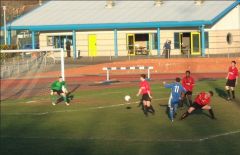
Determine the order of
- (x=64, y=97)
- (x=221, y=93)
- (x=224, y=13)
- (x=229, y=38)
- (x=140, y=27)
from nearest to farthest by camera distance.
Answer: (x=64, y=97) → (x=221, y=93) → (x=229, y=38) → (x=224, y=13) → (x=140, y=27)

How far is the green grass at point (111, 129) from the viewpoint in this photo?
18.7 m

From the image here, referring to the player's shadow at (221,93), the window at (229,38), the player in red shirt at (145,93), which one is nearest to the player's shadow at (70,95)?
the player in red shirt at (145,93)

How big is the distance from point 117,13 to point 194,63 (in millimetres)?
15416

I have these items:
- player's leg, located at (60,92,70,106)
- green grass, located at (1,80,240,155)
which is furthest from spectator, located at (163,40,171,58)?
player's leg, located at (60,92,70,106)

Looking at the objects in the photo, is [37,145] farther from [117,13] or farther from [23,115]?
[117,13]

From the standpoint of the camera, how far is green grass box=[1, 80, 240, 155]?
1873 cm

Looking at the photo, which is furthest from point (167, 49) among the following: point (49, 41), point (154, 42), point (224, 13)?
point (49, 41)

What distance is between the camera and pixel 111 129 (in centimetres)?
2220

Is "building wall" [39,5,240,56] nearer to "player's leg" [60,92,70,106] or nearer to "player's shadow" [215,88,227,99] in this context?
"player's shadow" [215,88,227,99]

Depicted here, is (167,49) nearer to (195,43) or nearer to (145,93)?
(195,43)

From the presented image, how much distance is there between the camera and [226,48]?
159 ft

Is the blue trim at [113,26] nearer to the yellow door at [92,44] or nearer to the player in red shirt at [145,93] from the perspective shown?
the yellow door at [92,44]

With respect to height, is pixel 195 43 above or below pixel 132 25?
below

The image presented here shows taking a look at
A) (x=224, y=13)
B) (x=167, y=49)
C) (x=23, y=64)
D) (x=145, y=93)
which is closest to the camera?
(x=145, y=93)
